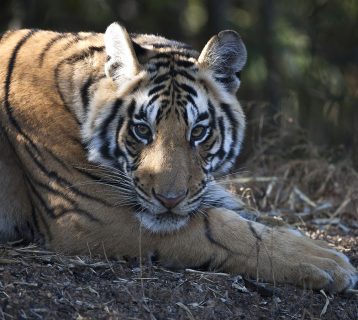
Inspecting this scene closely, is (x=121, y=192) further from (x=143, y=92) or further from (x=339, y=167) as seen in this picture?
(x=339, y=167)

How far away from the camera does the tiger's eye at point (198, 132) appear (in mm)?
3844

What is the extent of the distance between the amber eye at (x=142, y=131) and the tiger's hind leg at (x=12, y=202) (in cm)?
70

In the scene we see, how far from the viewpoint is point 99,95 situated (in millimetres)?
4020

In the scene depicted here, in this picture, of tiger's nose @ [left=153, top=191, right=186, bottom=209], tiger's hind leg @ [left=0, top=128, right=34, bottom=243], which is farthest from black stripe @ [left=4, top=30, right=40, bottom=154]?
tiger's nose @ [left=153, top=191, right=186, bottom=209]

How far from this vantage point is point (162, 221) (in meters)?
3.84

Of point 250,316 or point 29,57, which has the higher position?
point 29,57

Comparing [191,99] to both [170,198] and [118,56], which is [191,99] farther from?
[170,198]

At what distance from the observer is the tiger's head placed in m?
3.71

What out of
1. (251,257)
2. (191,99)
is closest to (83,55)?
(191,99)

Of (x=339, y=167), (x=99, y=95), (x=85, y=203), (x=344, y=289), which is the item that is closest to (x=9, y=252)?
(x=85, y=203)

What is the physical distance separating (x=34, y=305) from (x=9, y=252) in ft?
2.04

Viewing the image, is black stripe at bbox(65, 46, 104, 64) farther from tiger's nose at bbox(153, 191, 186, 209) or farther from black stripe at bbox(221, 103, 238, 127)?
tiger's nose at bbox(153, 191, 186, 209)

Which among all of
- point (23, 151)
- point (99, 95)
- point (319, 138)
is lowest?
point (319, 138)

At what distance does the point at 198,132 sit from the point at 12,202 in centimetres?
103
